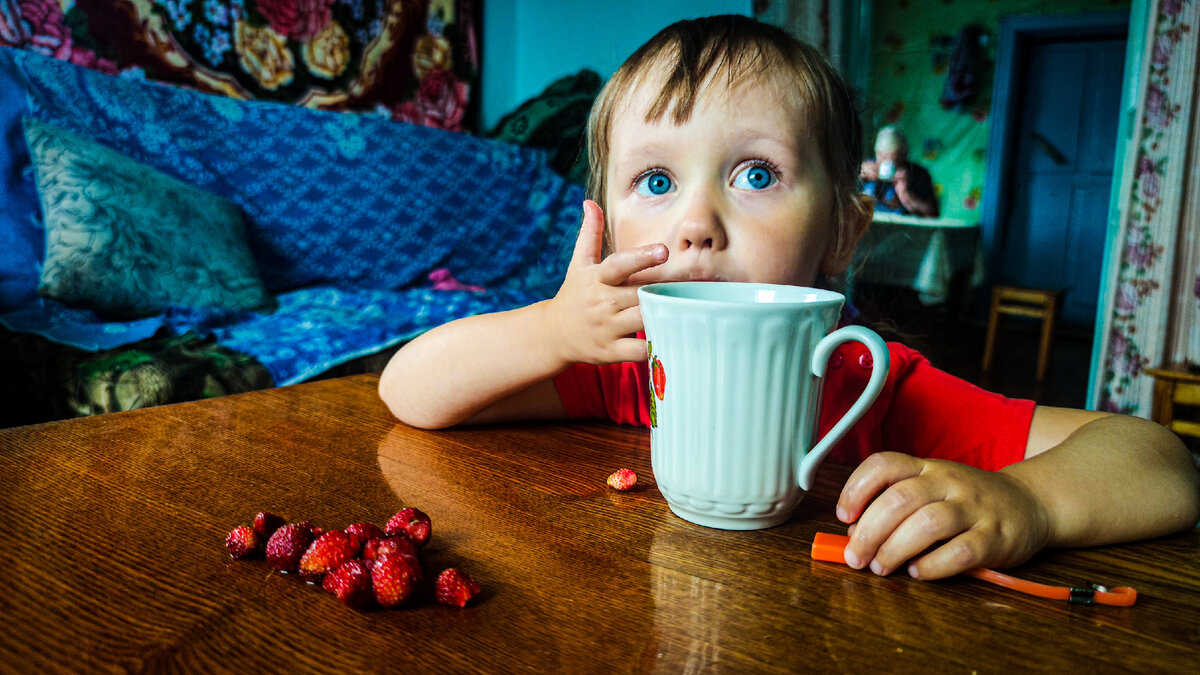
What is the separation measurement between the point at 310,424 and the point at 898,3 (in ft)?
22.1

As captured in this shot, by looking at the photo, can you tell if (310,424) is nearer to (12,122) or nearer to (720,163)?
(720,163)

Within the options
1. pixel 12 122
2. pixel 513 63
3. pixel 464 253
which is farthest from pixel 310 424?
pixel 513 63

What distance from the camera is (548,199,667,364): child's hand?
476mm

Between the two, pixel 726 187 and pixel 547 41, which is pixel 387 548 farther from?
pixel 547 41

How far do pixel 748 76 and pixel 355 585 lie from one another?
0.57 metres

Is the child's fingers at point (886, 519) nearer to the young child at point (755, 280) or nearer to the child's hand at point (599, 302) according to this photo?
the young child at point (755, 280)

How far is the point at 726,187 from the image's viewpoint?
65 cm

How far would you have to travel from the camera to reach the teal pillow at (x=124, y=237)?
1715 mm

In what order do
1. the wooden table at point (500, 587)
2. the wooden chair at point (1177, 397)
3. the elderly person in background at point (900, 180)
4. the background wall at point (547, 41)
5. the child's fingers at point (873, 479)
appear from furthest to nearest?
the elderly person in background at point (900, 180) → the background wall at point (547, 41) → the wooden chair at point (1177, 397) → the child's fingers at point (873, 479) → the wooden table at point (500, 587)

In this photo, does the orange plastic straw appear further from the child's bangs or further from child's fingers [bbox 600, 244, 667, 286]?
the child's bangs

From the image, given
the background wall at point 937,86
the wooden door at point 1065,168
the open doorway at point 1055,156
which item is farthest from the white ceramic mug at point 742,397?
the wooden door at point 1065,168

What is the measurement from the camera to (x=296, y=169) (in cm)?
238

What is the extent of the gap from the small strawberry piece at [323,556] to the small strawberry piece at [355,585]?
0.06ft

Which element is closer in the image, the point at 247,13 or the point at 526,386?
the point at 526,386
